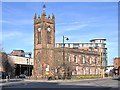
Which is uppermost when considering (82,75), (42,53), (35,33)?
(35,33)

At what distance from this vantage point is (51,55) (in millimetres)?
91562

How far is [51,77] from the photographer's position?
85.2 m

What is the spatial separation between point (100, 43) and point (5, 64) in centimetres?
9445

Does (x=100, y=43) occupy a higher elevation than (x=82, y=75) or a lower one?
higher

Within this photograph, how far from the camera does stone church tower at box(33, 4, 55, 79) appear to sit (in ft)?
293

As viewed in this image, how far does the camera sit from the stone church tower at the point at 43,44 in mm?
89438

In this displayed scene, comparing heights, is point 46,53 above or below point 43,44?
below

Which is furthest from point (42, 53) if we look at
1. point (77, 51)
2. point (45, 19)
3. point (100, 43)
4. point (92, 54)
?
point (100, 43)

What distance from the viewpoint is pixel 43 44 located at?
293 ft

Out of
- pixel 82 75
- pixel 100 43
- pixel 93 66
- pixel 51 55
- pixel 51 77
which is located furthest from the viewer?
pixel 100 43

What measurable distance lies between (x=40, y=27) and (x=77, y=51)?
62.4 feet

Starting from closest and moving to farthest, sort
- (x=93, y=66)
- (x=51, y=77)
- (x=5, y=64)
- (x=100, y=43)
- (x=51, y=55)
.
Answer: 1. (x=51, y=77)
2. (x=51, y=55)
3. (x=5, y=64)
4. (x=93, y=66)
5. (x=100, y=43)

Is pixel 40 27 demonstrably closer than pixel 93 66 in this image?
Yes

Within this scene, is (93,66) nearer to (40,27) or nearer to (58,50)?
(58,50)
